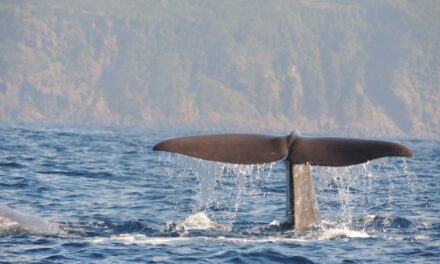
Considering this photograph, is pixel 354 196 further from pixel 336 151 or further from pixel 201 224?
pixel 336 151

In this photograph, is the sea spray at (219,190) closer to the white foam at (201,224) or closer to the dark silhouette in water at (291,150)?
the dark silhouette in water at (291,150)

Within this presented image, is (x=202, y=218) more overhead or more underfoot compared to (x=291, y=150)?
more underfoot

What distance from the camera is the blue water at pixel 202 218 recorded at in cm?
1264

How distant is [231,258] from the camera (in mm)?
12383

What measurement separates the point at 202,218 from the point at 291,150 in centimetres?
380

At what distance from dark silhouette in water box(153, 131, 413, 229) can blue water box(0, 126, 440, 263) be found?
296 mm

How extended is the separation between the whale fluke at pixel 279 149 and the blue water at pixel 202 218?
298 millimetres

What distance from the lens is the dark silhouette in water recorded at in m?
11.8

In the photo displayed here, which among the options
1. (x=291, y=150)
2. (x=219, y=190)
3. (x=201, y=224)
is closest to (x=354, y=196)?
(x=219, y=190)

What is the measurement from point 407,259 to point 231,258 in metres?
2.46

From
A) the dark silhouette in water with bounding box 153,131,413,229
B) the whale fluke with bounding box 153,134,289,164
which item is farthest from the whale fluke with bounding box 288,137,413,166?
the whale fluke with bounding box 153,134,289,164

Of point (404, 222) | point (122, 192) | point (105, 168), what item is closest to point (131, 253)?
point (404, 222)

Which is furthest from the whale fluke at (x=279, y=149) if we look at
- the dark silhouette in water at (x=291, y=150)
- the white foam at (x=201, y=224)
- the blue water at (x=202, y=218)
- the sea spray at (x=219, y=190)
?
the white foam at (x=201, y=224)

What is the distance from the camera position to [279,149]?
12234 mm
